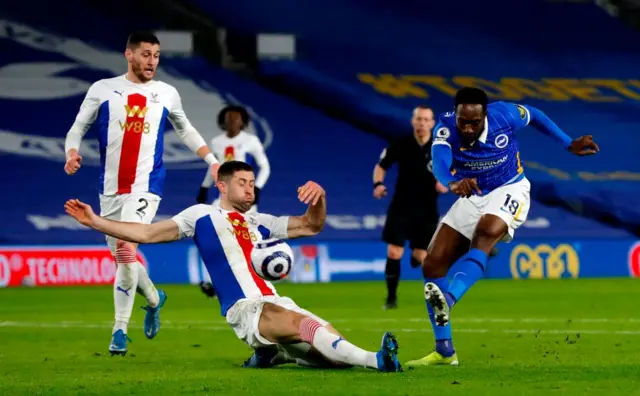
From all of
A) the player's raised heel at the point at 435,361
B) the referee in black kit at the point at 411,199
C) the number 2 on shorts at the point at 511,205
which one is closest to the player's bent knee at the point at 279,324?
the player's raised heel at the point at 435,361

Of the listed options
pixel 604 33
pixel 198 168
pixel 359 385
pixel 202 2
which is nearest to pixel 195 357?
pixel 359 385

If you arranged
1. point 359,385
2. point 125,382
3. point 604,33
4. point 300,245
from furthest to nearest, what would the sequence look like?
point 604,33 → point 300,245 → point 125,382 → point 359,385

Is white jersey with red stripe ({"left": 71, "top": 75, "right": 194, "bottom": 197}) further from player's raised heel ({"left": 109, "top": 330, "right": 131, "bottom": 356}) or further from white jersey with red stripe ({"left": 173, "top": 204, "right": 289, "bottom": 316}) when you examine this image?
white jersey with red stripe ({"left": 173, "top": 204, "right": 289, "bottom": 316})

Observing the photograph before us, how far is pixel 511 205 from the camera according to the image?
834 centimetres

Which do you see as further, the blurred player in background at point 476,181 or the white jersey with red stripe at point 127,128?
the white jersey with red stripe at point 127,128

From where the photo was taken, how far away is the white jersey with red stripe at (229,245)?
7.62m

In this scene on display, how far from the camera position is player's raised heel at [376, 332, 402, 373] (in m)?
6.76

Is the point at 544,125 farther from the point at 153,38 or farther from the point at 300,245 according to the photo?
the point at 300,245

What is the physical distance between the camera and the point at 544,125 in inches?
346

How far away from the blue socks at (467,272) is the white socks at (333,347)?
104cm

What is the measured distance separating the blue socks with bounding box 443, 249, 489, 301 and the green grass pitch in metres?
0.46

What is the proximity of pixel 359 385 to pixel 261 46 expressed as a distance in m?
17.7

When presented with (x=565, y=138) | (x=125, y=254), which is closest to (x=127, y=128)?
(x=125, y=254)

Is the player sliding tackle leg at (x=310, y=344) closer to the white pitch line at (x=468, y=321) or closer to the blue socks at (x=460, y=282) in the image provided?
the blue socks at (x=460, y=282)
